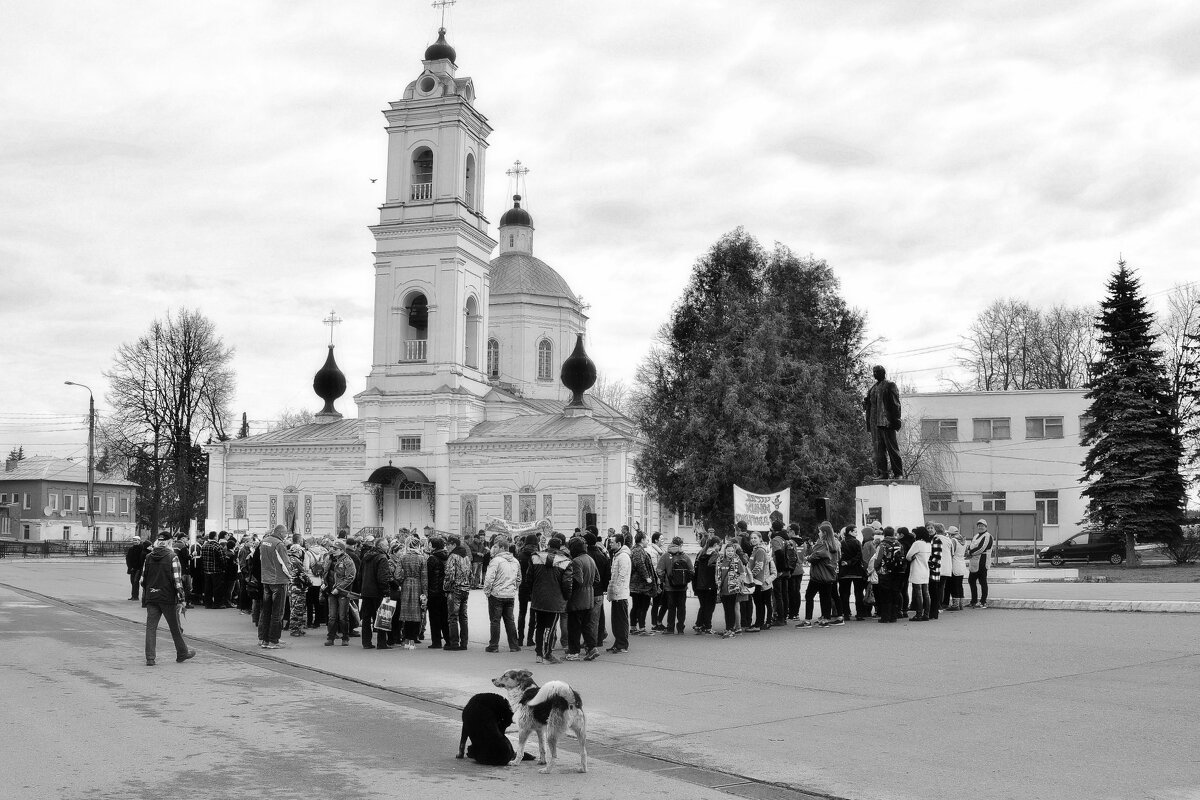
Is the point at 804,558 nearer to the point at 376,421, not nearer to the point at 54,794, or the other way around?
the point at 54,794

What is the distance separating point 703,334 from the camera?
130 ft

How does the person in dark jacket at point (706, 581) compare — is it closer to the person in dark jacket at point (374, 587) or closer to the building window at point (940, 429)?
the person in dark jacket at point (374, 587)

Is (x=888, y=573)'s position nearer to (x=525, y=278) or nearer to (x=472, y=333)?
(x=472, y=333)

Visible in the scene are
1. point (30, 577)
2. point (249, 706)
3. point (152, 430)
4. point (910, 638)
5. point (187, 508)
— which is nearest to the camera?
point (249, 706)

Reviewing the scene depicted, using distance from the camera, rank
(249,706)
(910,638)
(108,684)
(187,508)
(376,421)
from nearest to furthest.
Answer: (249,706) < (108,684) < (910,638) < (376,421) < (187,508)

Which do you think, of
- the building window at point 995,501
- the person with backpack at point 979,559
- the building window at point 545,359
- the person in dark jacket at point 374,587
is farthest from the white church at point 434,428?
the person in dark jacket at point 374,587

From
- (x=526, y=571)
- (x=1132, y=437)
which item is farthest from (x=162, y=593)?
(x=1132, y=437)

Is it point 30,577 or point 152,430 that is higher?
point 152,430

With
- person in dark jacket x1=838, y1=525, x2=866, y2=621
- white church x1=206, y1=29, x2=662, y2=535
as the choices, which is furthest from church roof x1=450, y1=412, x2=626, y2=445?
person in dark jacket x1=838, y1=525, x2=866, y2=621

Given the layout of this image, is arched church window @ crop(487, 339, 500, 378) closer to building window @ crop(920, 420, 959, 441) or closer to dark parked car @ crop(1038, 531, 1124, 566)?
building window @ crop(920, 420, 959, 441)

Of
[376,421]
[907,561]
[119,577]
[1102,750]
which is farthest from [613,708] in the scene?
[376,421]

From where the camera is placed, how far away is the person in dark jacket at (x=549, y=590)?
49.9 ft

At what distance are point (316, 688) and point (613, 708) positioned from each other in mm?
3448

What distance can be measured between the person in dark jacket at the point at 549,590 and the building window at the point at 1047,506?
46091 millimetres
